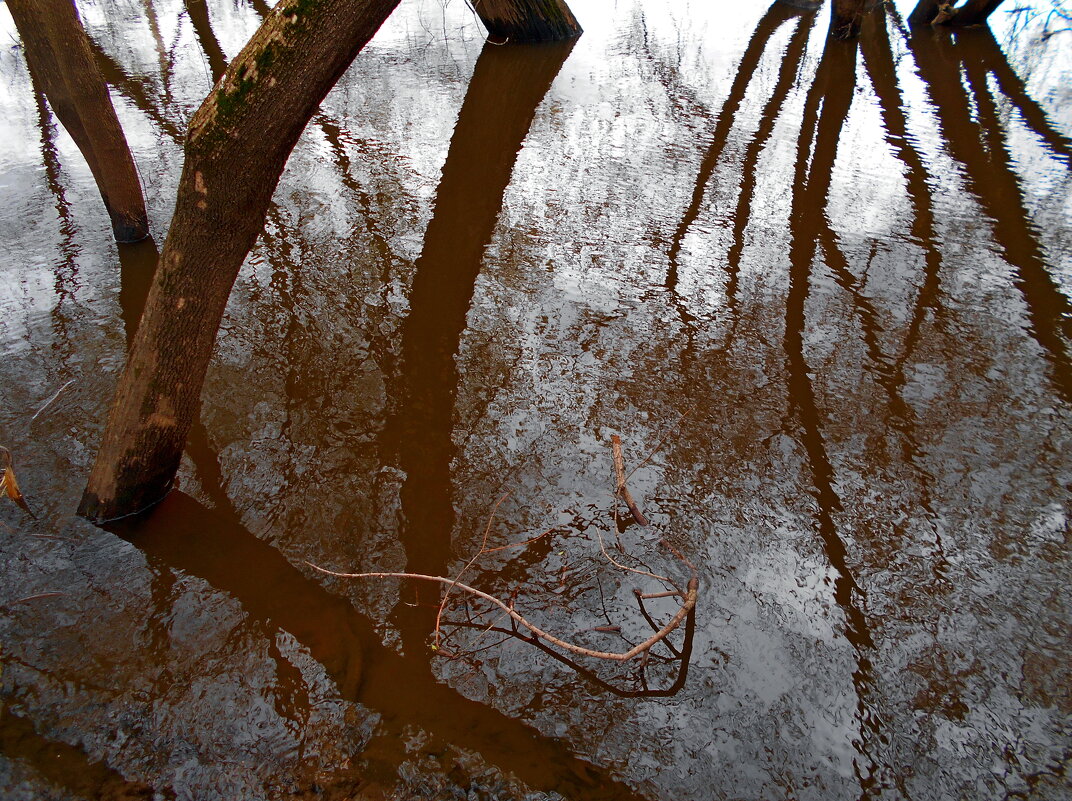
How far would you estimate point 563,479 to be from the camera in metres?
3.61

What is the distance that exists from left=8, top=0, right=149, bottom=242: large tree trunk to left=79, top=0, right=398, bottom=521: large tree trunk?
108 inches

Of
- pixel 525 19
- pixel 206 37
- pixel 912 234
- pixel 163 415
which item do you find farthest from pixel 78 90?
pixel 525 19

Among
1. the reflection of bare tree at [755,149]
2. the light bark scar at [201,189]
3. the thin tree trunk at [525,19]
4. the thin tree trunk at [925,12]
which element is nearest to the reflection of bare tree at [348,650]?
the light bark scar at [201,189]

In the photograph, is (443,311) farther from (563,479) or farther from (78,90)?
(78,90)

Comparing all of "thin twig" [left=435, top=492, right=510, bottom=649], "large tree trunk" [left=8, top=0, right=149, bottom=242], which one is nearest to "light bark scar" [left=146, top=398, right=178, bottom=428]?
"thin twig" [left=435, top=492, right=510, bottom=649]

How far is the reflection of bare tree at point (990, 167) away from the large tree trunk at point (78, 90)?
661 centimetres

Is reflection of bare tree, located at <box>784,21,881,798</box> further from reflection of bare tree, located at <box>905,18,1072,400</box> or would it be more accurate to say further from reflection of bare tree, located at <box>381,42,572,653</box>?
reflection of bare tree, located at <box>381,42,572,653</box>

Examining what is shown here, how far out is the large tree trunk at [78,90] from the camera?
4.48 meters

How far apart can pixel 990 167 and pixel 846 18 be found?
5.49 meters

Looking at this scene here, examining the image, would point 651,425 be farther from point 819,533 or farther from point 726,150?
point 726,150

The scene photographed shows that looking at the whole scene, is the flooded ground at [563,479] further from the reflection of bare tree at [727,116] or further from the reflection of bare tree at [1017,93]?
the reflection of bare tree at [1017,93]

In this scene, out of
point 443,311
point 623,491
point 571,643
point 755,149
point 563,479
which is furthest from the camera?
point 755,149

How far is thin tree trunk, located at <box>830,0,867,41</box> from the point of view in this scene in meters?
11.0

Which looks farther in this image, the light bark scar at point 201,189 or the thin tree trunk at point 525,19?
the thin tree trunk at point 525,19
